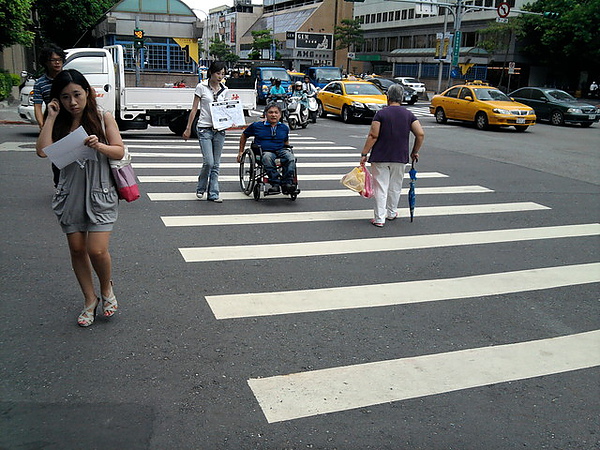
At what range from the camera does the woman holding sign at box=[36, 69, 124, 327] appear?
4285 millimetres

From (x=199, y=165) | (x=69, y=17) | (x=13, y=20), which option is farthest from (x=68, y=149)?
(x=69, y=17)

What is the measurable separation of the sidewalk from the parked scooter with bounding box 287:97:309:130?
8313mm

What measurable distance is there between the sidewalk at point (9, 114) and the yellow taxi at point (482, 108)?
15.5 m

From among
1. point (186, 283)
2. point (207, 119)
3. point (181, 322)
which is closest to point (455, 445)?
point (181, 322)

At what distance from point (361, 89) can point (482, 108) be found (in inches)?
201

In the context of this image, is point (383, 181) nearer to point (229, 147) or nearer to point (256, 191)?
Answer: point (256, 191)

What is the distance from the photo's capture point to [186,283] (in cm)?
564

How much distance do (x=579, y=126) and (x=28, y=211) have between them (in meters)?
24.4

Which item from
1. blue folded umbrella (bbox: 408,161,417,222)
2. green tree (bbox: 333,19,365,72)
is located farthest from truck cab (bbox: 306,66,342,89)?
green tree (bbox: 333,19,365,72)

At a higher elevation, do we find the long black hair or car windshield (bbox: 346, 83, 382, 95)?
the long black hair

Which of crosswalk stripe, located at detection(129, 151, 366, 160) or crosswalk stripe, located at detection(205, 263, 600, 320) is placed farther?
crosswalk stripe, located at detection(129, 151, 366, 160)

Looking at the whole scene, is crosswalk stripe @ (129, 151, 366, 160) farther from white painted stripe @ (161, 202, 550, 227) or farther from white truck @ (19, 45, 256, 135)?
white painted stripe @ (161, 202, 550, 227)

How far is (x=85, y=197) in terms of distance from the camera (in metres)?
4.38

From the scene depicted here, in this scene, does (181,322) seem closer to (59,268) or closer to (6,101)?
(59,268)
